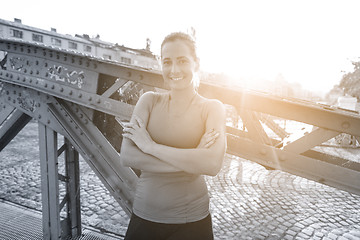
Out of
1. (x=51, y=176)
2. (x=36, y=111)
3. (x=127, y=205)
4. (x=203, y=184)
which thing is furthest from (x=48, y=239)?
(x=203, y=184)

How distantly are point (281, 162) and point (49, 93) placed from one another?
9.03 feet

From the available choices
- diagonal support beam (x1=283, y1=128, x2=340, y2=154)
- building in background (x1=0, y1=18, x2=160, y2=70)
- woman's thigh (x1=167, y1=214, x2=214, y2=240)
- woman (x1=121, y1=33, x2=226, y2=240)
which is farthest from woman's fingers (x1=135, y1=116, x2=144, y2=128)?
building in background (x1=0, y1=18, x2=160, y2=70)

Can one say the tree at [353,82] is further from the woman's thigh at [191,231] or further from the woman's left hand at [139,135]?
the woman's left hand at [139,135]

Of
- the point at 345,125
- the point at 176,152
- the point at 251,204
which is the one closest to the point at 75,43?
the point at 251,204

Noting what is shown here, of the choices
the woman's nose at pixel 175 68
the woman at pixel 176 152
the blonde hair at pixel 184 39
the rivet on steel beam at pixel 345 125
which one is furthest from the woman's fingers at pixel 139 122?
the rivet on steel beam at pixel 345 125

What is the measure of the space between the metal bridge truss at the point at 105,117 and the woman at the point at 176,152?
54cm

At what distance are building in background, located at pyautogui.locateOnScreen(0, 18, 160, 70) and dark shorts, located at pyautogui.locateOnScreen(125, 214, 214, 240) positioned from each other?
3342cm

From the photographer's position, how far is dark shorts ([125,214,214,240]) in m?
1.69

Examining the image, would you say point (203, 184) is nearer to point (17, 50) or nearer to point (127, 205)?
point (127, 205)

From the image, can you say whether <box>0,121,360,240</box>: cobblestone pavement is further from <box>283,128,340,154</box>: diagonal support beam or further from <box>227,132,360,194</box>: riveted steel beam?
<box>283,128,340,154</box>: diagonal support beam

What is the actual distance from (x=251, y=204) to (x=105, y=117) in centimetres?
464

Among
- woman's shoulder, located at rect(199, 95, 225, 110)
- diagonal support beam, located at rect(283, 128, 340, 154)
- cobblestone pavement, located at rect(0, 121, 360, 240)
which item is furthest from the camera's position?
cobblestone pavement, located at rect(0, 121, 360, 240)

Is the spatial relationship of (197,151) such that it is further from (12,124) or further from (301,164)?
(12,124)

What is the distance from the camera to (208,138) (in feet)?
5.59
